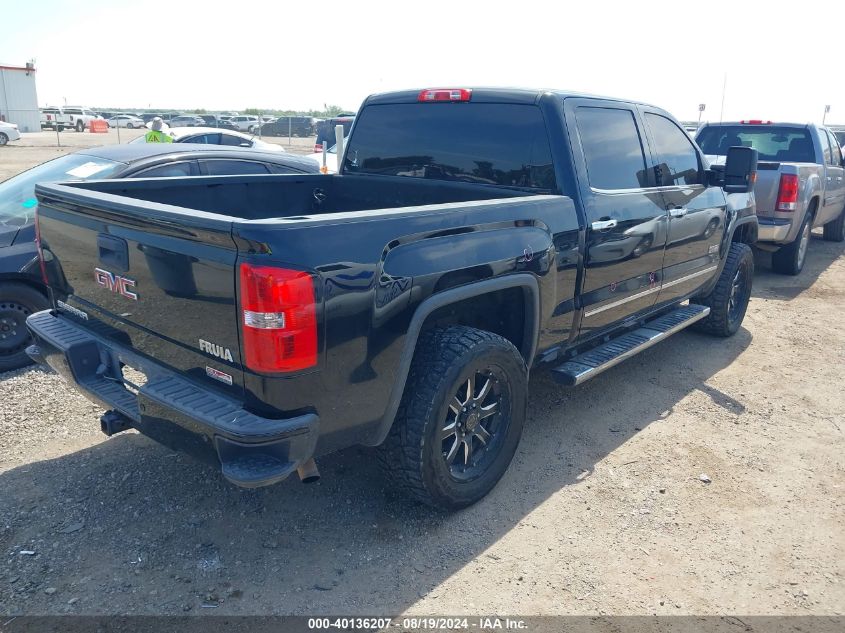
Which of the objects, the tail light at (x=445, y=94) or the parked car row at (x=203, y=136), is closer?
the tail light at (x=445, y=94)

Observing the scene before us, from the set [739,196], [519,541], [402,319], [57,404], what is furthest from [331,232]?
[739,196]

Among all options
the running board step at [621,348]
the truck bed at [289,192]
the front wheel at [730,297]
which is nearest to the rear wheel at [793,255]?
the front wheel at [730,297]

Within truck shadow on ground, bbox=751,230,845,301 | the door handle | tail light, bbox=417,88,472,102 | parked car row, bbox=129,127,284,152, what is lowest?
truck shadow on ground, bbox=751,230,845,301

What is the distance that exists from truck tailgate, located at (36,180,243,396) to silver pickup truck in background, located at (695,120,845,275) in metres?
7.36

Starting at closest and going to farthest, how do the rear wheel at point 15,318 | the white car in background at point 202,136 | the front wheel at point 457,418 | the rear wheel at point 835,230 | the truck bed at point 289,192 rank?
the front wheel at point 457,418 → the truck bed at point 289,192 → the rear wheel at point 15,318 → the white car in background at point 202,136 → the rear wheel at point 835,230

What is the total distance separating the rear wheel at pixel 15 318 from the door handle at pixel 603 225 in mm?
3955

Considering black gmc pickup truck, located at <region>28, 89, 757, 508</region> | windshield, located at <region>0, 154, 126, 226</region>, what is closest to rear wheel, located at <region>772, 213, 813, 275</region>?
black gmc pickup truck, located at <region>28, 89, 757, 508</region>

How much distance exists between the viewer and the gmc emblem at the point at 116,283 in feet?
9.67

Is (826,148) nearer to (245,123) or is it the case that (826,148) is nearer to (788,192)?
(788,192)

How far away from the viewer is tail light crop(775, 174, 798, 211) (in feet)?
26.0

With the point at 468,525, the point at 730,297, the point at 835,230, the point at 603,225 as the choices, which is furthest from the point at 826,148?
the point at 468,525

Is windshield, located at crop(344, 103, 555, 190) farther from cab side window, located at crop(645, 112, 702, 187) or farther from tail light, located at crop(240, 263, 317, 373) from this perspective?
tail light, located at crop(240, 263, 317, 373)

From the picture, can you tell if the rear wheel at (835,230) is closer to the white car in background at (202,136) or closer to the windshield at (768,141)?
the windshield at (768,141)

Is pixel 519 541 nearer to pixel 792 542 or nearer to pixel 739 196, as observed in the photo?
pixel 792 542
